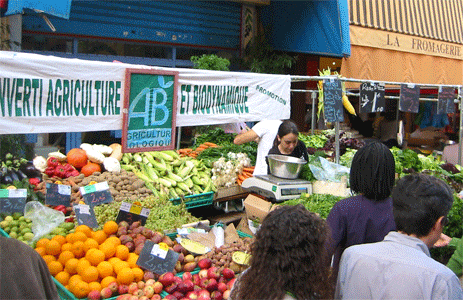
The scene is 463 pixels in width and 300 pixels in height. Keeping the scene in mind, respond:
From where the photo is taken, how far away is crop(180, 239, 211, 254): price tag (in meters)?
4.16

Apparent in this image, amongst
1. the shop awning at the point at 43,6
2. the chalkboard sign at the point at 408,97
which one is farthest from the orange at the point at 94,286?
the chalkboard sign at the point at 408,97

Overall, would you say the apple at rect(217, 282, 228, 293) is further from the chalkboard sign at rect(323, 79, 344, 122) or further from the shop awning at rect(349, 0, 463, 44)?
the shop awning at rect(349, 0, 463, 44)

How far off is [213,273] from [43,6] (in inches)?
168

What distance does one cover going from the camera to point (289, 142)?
5402 millimetres

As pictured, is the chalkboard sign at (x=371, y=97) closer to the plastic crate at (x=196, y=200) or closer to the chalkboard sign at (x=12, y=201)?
the plastic crate at (x=196, y=200)

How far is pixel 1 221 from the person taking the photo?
164 inches

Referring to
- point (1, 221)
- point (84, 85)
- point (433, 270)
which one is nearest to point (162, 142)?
point (84, 85)

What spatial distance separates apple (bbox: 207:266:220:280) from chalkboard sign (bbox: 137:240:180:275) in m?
0.30

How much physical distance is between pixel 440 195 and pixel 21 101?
305 centimetres

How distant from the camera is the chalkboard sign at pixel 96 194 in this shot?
14.8 feet

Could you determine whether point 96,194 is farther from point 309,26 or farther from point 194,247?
point 309,26

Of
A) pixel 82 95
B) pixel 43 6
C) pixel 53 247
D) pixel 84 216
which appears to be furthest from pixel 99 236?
pixel 43 6

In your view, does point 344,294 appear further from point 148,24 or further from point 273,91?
point 148,24

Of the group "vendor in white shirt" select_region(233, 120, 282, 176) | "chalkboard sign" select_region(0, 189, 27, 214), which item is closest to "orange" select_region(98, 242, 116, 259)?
"chalkboard sign" select_region(0, 189, 27, 214)
